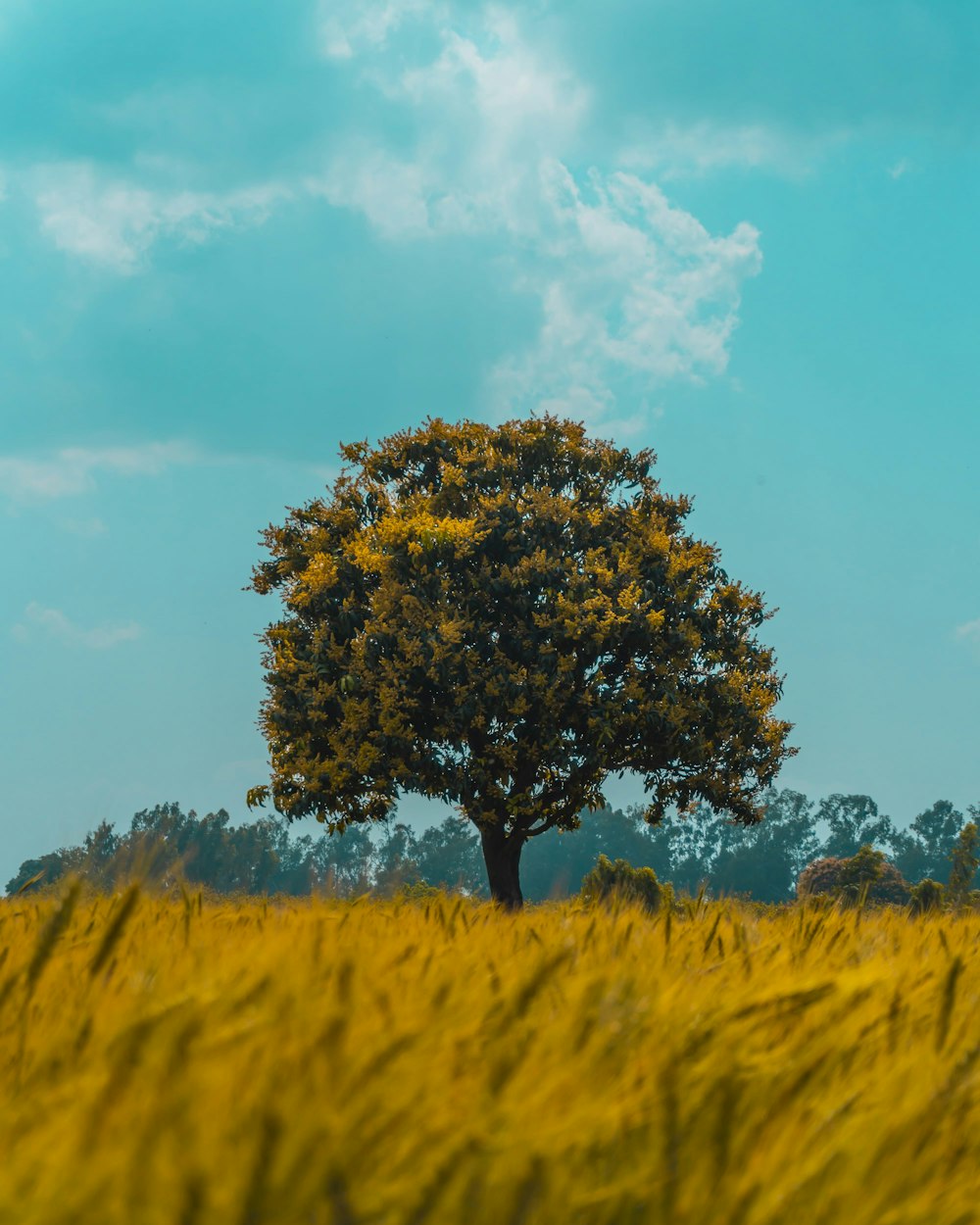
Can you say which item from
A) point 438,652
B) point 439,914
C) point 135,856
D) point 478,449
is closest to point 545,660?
point 438,652

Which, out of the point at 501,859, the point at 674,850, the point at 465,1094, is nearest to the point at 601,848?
the point at 674,850

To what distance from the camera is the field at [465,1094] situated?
4.52 feet

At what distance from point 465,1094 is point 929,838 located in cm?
10915

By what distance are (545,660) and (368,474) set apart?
25.7ft

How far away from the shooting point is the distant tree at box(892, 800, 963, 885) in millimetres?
96125

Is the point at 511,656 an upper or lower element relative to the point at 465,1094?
upper

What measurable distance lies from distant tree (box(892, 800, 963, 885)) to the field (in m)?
104

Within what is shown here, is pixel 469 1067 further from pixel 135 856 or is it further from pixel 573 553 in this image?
pixel 573 553

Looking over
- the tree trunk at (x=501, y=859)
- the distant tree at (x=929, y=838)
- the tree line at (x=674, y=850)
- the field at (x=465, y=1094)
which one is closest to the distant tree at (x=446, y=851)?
the tree line at (x=674, y=850)

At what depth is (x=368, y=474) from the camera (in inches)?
1030

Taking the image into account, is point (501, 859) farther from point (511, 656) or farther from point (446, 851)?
point (446, 851)

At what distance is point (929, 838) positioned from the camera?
326 ft

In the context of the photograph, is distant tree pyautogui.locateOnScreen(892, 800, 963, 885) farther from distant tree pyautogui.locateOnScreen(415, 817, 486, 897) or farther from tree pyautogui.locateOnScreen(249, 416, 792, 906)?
tree pyautogui.locateOnScreen(249, 416, 792, 906)

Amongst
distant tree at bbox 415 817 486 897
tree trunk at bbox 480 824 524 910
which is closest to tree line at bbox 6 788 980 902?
distant tree at bbox 415 817 486 897
